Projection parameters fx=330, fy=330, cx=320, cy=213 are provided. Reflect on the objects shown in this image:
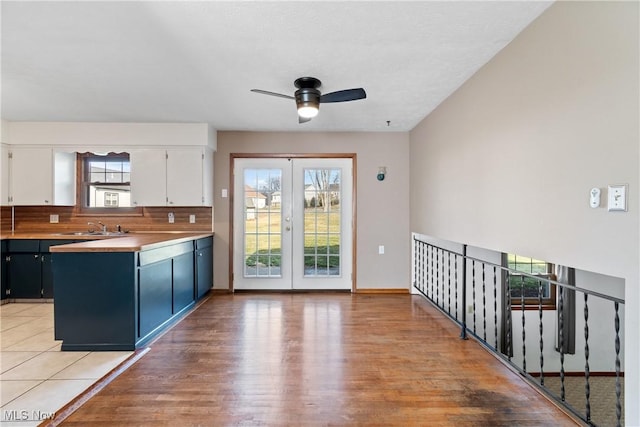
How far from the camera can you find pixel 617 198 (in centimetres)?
150

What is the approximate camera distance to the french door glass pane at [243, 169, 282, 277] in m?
4.86

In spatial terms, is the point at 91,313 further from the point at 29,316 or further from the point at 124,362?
the point at 29,316

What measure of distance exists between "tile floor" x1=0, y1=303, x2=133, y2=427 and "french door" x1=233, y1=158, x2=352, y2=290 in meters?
2.26

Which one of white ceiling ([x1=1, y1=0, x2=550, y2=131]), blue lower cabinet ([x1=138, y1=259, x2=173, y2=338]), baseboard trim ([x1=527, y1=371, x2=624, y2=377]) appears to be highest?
white ceiling ([x1=1, y1=0, x2=550, y2=131])

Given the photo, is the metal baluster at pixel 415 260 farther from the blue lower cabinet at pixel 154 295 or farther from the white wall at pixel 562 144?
the blue lower cabinet at pixel 154 295

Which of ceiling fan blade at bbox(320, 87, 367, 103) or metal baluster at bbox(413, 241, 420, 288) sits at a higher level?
ceiling fan blade at bbox(320, 87, 367, 103)

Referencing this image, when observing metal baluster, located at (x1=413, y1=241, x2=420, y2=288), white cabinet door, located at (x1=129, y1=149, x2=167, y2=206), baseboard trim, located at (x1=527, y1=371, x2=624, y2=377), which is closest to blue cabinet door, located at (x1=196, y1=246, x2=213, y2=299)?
white cabinet door, located at (x1=129, y1=149, x2=167, y2=206)

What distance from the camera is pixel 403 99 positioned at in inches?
137

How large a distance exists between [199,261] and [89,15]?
9.37 ft

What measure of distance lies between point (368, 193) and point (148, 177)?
120 inches

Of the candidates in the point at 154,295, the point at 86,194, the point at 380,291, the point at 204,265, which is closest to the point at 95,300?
the point at 154,295

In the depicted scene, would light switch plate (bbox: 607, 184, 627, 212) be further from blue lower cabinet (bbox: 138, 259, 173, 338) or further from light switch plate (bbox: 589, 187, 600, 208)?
blue lower cabinet (bbox: 138, 259, 173, 338)

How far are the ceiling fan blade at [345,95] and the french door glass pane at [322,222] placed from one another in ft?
6.70

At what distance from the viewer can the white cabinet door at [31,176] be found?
4.39 metres
